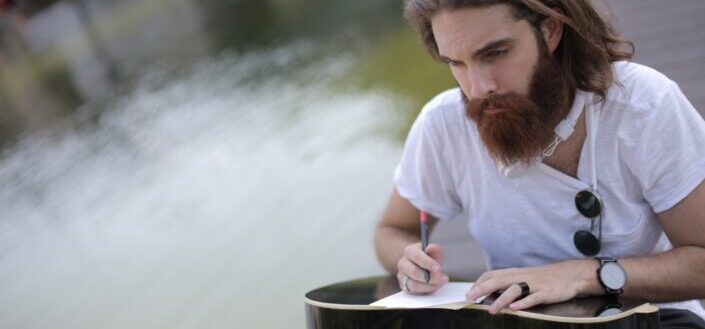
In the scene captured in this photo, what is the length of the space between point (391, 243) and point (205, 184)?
3396 millimetres

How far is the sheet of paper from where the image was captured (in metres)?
1.50

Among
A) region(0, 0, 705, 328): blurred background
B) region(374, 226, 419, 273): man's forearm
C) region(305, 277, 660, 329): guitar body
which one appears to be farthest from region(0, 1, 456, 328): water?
region(305, 277, 660, 329): guitar body

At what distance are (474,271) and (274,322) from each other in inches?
71.4

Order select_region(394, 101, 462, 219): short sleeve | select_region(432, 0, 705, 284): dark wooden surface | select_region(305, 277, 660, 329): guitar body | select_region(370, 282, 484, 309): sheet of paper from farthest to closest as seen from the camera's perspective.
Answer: select_region(432, 0, 705, 284): dark wooden surface, select_region(394, 101, 462, 219): short sleeve, select_region(370, 282, 484, 309): sheet of paper, select_region(305, 277, 660, 329): guitar body

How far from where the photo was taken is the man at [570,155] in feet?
4.99

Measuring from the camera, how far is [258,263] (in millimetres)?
4051

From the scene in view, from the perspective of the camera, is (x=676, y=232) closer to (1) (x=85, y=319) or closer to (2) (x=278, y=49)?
(1) (x=85, y=319)

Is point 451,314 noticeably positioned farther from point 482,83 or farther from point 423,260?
point 482,83

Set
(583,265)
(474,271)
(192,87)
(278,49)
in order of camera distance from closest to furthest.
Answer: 1. (583,265)
2. (474,271)
3. (192,87)
4. (278,49)

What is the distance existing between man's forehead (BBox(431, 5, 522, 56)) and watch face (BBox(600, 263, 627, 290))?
0.42 metres

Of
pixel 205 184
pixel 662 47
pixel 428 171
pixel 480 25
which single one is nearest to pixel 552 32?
pixel 480 25

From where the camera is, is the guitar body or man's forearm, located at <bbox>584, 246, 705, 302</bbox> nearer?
the guitar body

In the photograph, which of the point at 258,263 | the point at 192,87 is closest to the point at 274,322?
the point at 258,263

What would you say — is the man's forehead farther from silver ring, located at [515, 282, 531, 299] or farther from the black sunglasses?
silver ring, located at [515, 282, 531, 299]
